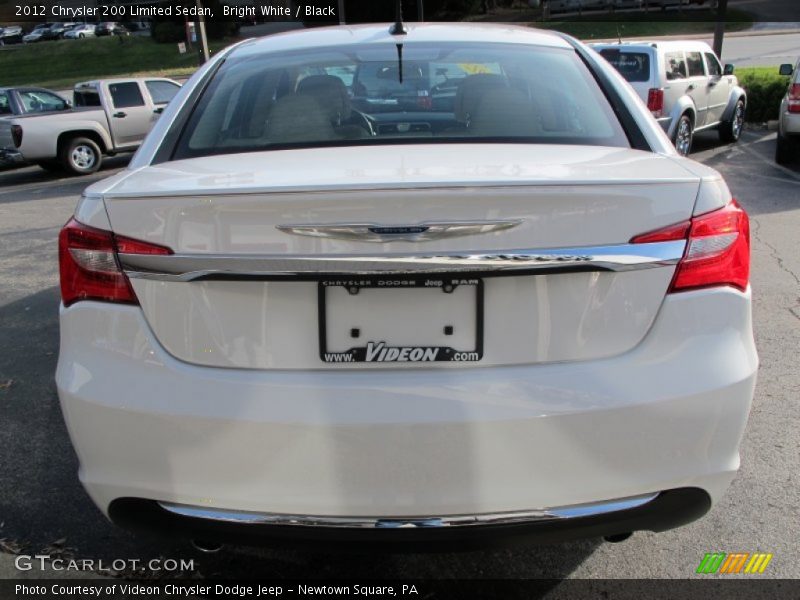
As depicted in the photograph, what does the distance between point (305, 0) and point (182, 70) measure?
1130 cm

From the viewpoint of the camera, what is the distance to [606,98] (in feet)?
8.91

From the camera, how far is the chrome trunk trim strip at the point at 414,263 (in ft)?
6.00

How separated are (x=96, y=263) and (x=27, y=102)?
1390 centimetres

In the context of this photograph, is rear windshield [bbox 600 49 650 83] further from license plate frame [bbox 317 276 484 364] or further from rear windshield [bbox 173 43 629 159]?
license plate frame [bbox 317 276 484 364]

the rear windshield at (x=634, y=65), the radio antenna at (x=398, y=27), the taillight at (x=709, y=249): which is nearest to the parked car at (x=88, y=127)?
the rear windshield at (x=634, y=65)

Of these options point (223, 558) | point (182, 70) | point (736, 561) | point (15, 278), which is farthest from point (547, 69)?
point (182, 70)

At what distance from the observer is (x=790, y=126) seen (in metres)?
10.6

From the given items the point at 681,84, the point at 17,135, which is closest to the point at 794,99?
the point at 681,84

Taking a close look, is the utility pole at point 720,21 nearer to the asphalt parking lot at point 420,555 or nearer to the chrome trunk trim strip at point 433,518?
the asphalt parking lot at point 420,555

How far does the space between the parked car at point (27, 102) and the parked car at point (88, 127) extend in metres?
0.50

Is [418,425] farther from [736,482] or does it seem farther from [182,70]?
[182,70]

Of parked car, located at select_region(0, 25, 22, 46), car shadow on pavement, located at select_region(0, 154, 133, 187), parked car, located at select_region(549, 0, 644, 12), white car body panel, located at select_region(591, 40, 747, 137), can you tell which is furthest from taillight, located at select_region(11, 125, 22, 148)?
parked car, located at select_region(0, 25, 22, 46)

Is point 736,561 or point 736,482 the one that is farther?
point 736,482

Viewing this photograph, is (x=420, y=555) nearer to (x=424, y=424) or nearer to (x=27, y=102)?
(x=424, y=424)
